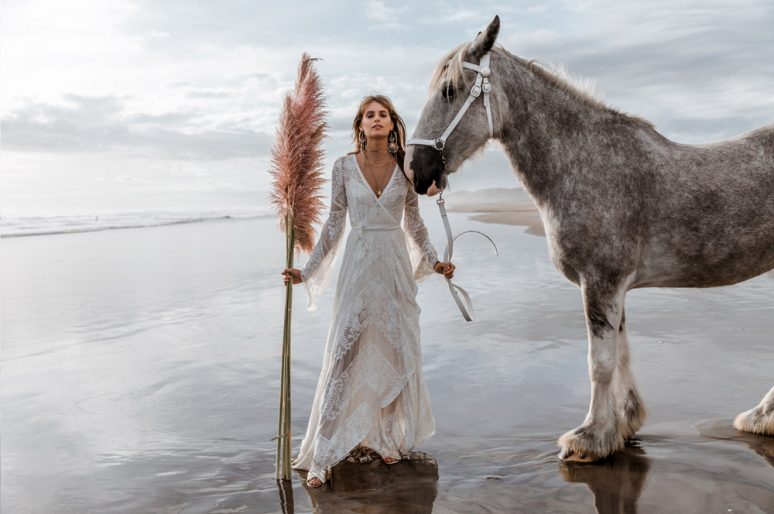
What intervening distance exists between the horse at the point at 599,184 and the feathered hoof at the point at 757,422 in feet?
2.59

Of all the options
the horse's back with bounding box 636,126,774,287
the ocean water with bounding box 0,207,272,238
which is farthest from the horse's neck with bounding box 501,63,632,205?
the ocean water with bounding box 0,207,272,238

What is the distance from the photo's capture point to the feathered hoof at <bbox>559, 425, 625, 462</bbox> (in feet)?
11.1

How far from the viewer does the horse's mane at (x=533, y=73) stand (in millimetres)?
3305

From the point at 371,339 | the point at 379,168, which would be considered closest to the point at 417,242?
the point at 379,168

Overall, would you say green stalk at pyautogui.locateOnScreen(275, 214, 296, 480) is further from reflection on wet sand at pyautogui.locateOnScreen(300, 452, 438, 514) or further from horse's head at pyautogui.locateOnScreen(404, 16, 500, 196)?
horse's head at pyautogui.locateOnScreen(404, 16, 500, 196)

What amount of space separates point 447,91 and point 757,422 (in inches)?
103

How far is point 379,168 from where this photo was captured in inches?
138

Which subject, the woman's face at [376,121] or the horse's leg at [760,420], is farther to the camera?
the horse's leg at [760,420]

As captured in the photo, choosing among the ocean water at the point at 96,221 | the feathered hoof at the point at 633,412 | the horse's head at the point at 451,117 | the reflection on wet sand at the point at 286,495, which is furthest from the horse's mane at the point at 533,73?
the ocean water at the point at 96,221

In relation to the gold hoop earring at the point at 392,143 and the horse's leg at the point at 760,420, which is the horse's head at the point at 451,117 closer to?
the gold hoop earring at the point at 392,143

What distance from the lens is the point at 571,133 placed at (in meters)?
3.48

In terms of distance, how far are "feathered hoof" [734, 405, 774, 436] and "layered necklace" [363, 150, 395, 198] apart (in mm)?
2539

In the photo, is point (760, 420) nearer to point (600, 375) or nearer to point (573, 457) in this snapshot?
point (600, 375)

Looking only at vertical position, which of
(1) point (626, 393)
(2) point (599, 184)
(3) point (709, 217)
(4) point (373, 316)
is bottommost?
(1) point (626, 393)
